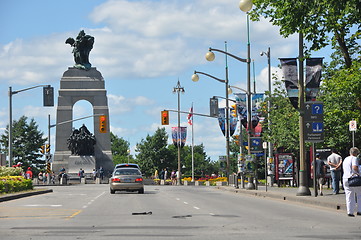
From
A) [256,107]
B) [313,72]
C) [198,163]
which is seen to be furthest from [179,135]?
Result: [198,163]

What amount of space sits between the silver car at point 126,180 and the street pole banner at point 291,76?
11934 mm

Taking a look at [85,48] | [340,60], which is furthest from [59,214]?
[85,48]

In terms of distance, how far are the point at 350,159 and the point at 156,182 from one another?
59485 millimetres

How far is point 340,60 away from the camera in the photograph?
4247 cm

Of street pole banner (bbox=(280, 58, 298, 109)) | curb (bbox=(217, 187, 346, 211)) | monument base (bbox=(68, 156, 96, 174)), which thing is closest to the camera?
curb (bbox=(217, 187, 346, 211))

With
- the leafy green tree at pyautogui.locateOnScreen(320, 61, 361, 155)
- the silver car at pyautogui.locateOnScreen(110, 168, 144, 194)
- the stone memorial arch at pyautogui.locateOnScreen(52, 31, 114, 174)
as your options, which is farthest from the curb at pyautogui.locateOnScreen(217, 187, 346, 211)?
the stone memorial arch at pyautogui.locateOnScreen(52, 31, 114, 174)

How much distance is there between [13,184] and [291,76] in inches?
641

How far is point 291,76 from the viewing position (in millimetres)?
31703

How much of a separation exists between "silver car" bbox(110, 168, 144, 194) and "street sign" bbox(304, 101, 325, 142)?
13330 millimetres

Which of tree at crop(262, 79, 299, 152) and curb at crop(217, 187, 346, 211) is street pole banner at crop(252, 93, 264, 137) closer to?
tree at crop(262, 79, 299, 152)

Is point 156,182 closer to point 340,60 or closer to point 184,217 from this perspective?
point 340,60

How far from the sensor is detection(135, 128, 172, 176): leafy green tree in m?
121

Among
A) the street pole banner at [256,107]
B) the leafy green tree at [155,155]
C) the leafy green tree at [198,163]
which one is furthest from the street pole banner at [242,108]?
the leafy green tree at [198,163]

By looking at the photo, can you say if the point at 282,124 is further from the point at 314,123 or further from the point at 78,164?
the point at 78,164
